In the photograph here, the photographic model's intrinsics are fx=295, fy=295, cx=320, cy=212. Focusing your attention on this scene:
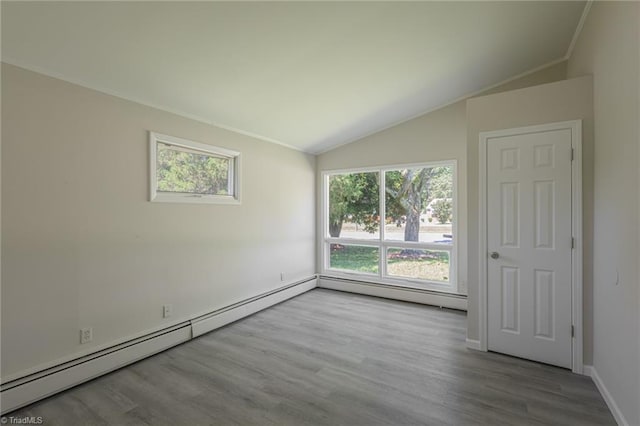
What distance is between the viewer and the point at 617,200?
2.02m

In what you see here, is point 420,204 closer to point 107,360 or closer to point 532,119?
point 532,119

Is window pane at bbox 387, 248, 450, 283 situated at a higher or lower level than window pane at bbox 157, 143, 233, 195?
lower

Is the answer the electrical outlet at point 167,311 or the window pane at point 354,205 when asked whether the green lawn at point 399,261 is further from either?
the electrical outlet at point 167,311

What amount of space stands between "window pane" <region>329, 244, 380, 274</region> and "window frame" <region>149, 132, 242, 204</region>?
2.22m

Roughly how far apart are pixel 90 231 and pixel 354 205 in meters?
3.75

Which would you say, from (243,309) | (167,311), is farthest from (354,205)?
(167,311)

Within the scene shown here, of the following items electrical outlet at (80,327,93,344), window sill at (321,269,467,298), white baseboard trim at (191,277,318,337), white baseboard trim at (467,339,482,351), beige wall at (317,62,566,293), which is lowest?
white baseboard trim at (467,339,482,351)

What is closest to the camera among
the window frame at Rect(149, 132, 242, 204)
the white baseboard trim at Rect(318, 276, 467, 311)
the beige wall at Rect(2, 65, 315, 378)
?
the beige wall at Rect(2, 65, 315, 378)

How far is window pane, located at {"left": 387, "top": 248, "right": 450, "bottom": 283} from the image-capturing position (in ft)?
14.4

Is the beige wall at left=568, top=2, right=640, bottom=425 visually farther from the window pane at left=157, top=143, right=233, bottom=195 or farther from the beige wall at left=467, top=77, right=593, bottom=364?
the window pane at left=157, top=143, right=233, bottom=195

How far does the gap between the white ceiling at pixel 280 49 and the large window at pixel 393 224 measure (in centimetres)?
130

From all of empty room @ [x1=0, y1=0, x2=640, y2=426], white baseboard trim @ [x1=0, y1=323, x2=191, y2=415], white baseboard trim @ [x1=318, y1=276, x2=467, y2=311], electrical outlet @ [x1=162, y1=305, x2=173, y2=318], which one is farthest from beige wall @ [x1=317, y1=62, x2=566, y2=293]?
white baseboard trim @ [x1=0, y1=323, x2=191, y2=415]

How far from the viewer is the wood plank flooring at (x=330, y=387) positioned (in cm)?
200

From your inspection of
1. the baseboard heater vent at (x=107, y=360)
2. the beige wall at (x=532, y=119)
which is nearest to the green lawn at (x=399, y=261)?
the beige wall at (x=532, y=119)
